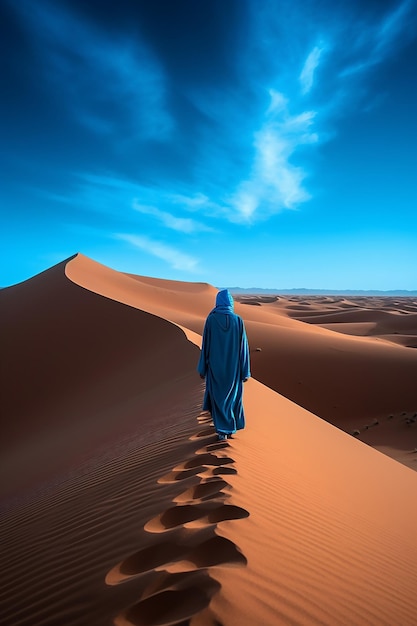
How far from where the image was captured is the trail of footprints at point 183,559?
1816 millimetres

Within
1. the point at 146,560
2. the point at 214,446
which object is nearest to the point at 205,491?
the point at 146,560

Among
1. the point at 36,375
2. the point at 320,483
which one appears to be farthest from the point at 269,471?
the point at 36,375

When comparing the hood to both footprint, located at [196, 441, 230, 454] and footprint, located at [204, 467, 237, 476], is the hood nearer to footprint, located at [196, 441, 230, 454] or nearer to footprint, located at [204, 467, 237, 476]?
footprint, located at [196, 441, 230, 454]

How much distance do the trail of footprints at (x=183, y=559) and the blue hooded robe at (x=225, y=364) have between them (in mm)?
1317

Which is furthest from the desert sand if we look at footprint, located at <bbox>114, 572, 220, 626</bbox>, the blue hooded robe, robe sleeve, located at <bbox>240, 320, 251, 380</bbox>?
robe sleeve, located at <bbox>240, 320, 251, 380</bbox>

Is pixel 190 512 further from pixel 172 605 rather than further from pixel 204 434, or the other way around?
pixel 204 434

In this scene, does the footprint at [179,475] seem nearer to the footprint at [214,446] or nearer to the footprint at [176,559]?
the footprint at [214,446]

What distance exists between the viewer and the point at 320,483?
430 cm

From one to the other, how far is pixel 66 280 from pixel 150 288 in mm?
10430

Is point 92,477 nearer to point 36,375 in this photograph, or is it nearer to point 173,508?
point 173,508

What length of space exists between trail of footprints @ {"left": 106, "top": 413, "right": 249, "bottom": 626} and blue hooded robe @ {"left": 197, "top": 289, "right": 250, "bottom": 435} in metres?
1.32

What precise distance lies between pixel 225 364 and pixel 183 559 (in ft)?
9.01

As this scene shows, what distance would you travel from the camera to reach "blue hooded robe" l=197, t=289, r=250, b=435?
15.5 ft

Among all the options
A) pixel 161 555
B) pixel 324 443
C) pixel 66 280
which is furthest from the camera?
pixel 66 280
